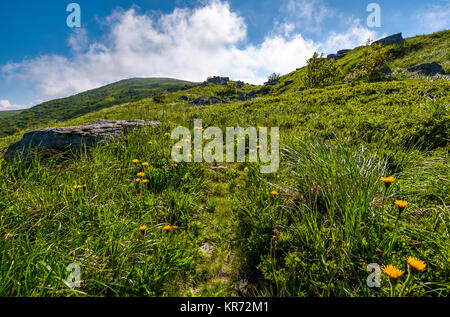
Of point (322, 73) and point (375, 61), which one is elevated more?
point (322, 73)

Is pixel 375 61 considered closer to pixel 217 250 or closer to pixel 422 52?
pixel 422 52

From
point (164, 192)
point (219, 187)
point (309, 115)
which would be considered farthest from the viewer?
point (309, 115)

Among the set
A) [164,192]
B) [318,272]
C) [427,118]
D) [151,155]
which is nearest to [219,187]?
[164,192]

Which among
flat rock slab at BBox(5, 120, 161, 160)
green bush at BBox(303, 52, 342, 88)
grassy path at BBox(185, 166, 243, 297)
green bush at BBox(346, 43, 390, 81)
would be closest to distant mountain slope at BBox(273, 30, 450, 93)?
green bush at BBox(346, 43, 390, 81)

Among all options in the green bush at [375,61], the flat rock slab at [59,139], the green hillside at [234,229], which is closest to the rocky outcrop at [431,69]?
the green bush at [375,61]

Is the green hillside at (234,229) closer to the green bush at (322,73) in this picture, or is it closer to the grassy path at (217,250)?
the grassy path at (217,250)

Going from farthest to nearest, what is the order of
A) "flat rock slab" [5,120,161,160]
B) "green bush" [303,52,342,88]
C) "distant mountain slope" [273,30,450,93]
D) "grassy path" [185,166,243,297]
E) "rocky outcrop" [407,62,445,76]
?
"green bush" [303,52,342,88]
"distant mountain slope" [273,30,450,93]
"rocky outcrop" [407,62,445,76]
"flat rock slab" [5,120,161,160]
"grassy path" [185,166,243,297]

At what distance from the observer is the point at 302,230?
2.12 meters

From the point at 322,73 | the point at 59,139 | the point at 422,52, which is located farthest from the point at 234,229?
the point at 422,52

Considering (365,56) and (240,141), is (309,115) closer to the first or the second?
(240,141)

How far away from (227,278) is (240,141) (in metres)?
4.48

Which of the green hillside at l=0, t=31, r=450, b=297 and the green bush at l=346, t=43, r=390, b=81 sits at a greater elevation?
the green bush at l=346, t=43, r=390, b=81

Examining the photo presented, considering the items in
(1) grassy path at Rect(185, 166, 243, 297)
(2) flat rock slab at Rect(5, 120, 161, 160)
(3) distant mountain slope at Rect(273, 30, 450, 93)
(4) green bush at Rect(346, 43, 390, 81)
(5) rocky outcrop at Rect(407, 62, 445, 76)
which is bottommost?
(1) grassy path at Rect(185, 166, 243, 297)

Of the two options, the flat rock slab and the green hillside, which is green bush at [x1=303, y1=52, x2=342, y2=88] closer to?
the green hillside
